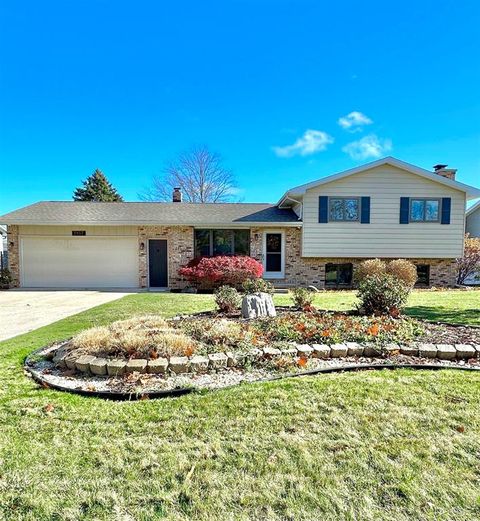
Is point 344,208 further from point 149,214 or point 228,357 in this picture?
point 228,357

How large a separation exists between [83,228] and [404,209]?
13.6 m

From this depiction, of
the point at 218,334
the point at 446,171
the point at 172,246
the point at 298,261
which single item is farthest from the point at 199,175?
the point at 218,334

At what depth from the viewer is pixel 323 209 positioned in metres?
13.7

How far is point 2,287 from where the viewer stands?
13.4 metres

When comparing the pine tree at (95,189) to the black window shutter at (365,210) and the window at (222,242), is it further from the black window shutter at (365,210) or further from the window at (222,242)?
the black window shutter at (365,210)

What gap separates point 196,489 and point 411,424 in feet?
5.82

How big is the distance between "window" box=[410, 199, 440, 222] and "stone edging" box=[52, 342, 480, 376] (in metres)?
10.9

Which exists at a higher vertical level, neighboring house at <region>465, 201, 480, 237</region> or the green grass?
neighboring house at <region>465, 201, 480, 237</region>

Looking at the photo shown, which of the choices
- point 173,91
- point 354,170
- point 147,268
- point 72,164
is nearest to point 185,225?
point 147,268

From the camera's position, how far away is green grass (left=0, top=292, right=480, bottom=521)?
181 cm

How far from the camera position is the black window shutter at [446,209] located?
13.9 metres

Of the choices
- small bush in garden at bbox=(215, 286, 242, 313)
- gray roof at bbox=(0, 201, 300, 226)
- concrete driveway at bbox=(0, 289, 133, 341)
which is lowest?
concrete driveway at bbox=(0, 289, 133, 341)

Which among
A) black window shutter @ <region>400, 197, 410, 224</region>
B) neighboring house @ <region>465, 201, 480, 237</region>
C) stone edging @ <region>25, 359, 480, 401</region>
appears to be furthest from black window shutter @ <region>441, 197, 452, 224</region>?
stone edging @ <region>25, 359, 480, 401</region>

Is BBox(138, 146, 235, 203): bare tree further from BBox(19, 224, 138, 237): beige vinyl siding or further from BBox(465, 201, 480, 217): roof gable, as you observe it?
BBox(465, 201, 480, 217): roof gable
